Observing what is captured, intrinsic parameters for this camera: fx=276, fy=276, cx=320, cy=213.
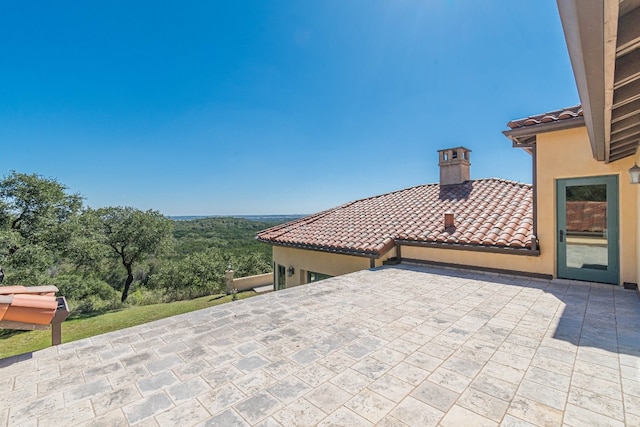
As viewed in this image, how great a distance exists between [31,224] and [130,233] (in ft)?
23.5

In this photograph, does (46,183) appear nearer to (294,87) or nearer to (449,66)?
(294,87)

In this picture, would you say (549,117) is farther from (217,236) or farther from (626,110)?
(217,236)

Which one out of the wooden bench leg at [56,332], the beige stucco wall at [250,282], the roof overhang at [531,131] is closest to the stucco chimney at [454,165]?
the roof overhang at [531,131]

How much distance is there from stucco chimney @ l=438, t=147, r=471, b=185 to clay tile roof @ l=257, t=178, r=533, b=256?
367 millimetres

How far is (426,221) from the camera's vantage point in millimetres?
10438

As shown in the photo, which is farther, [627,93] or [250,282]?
[250,282]

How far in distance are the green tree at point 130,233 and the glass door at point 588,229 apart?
29.7 m

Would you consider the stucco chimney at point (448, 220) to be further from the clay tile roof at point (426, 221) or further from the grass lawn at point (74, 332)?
the grass lawn at point (74, 332)

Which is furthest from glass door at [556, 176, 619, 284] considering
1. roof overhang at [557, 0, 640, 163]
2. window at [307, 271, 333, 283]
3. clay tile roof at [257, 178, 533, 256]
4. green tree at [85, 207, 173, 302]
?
green tree at [85, 207, 173, 302]

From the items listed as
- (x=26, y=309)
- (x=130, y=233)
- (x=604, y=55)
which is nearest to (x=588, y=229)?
(x=604, y=55)

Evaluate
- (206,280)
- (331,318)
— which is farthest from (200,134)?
(331,318)

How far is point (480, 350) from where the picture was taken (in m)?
3.46

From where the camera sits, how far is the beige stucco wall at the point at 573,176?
6137 mm

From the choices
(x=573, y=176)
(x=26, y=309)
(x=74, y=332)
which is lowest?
(x=74, y=332)
